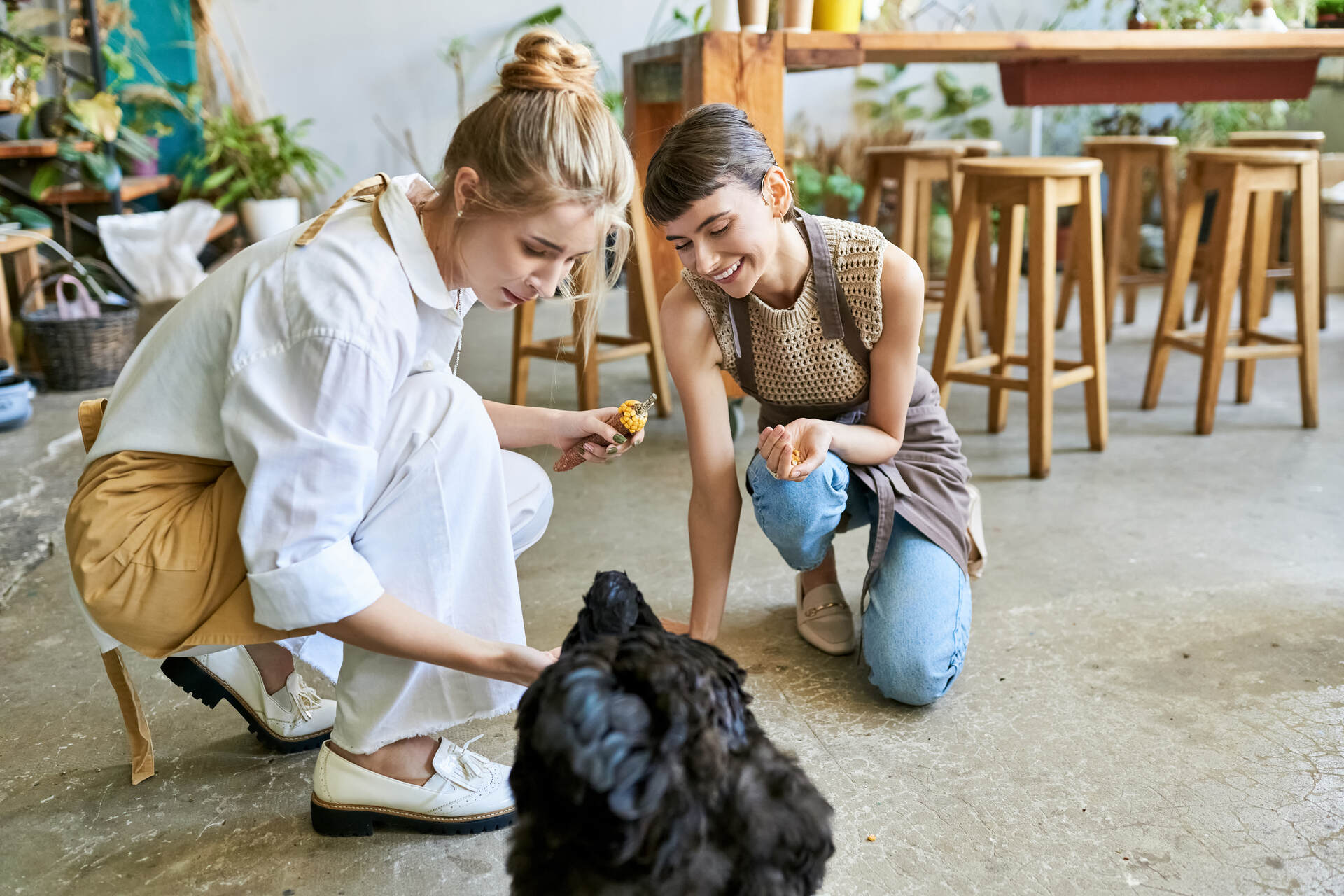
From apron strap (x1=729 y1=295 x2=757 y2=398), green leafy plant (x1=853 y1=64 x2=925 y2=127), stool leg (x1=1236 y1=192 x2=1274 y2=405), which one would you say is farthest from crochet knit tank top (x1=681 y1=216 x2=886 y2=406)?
green leafy plant (x1=853 y1=64 x2=925 y2=127)

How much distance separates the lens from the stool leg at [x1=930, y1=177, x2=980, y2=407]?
2742 millimetres

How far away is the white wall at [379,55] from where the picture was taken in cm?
527

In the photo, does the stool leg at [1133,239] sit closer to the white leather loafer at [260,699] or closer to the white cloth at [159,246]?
the white leather loafer at [260,699]

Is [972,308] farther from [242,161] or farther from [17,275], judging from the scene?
[242,161]

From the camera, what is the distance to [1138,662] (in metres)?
1.71

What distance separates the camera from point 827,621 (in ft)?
5.88

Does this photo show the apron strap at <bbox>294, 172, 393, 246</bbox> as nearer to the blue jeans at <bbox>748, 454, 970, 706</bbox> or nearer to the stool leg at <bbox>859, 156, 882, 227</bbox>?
the blue jeans at <bbox>748, 454, 970, 706</bbox>

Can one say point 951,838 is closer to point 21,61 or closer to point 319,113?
point 21,61

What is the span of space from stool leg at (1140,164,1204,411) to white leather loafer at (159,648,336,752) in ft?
8.60

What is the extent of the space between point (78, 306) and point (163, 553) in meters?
2.75

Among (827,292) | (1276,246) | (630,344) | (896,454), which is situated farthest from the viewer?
(1276,246)

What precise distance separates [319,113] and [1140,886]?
533cm

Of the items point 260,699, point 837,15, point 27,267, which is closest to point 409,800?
point 260,699

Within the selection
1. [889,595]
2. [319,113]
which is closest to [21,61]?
[319,113]
